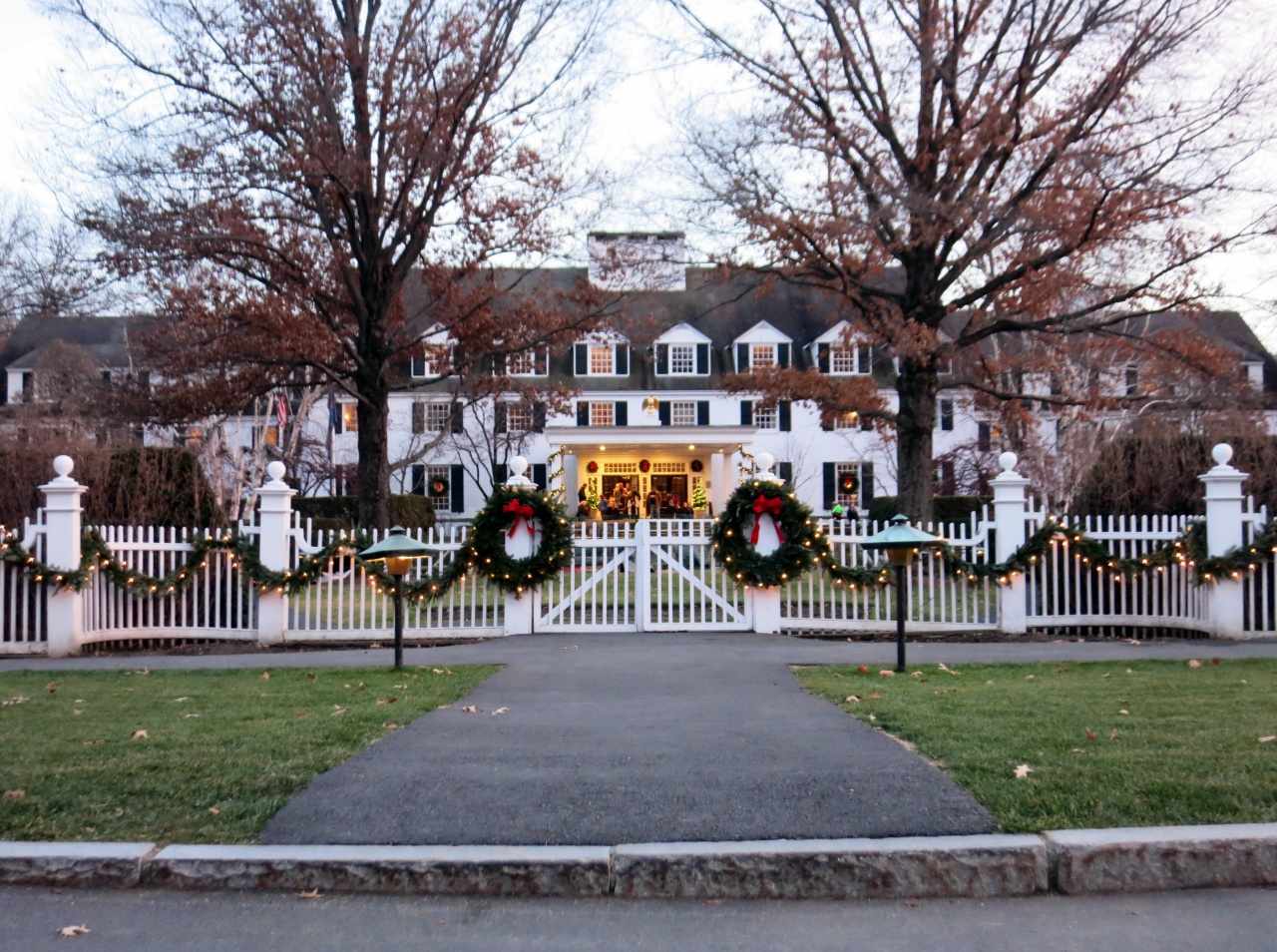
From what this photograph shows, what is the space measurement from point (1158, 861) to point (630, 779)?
2517mm

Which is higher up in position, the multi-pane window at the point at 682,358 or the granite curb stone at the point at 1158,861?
the multi-pane window at the point at 682,358

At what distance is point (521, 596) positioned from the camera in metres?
13.1

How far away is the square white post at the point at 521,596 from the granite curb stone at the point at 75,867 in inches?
330

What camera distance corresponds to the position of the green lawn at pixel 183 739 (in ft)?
16.9

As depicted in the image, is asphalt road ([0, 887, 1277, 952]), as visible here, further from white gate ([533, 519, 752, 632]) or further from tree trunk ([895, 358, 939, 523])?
tree trunk ([895, 358, 939, 523])

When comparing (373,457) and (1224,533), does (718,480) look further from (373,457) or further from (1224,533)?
(1224,533)

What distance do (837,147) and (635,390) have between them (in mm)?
28081

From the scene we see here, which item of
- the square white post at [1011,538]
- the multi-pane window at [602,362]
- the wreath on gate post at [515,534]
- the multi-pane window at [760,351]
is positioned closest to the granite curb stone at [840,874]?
the wreath on gate post at [515,534]

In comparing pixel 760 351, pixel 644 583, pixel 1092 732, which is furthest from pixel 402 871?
pixel 760 351

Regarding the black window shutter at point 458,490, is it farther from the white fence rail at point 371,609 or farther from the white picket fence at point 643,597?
the white fence rail at point 371,609

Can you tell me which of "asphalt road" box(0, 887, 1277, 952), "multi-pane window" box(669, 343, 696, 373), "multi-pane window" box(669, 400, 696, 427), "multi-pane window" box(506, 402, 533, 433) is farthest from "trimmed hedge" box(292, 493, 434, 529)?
"asphalt road" box(0, 887, 1277, 952)

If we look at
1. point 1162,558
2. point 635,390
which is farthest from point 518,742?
point 635,390

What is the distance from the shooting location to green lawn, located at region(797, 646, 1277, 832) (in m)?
5.07

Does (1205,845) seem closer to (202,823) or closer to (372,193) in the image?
(202,823)
